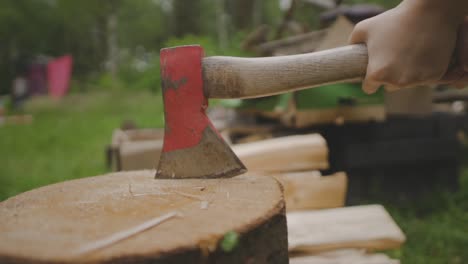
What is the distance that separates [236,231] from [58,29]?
17.0 m

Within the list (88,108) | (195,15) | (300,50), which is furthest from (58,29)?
(300,50)

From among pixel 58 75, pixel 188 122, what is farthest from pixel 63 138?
pixel 58 75

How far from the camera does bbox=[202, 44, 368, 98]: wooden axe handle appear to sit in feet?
3.81

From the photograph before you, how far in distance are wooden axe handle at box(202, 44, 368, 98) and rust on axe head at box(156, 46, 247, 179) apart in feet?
0.15

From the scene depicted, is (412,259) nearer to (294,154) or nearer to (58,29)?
(294,154)

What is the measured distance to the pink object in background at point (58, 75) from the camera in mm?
10298

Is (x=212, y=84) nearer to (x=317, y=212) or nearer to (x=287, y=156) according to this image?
(x=287, y=156)

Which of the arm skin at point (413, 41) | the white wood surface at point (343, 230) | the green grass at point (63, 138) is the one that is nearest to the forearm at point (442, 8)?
Answer: the arm skin at point (413, 41)

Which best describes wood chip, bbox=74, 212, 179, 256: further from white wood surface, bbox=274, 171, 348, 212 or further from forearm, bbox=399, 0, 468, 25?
white wood surface, bbox=274, 171, 348, 212

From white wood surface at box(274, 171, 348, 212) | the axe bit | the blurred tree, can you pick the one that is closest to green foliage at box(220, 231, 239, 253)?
the axe bit

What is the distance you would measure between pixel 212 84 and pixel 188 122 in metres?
0.14

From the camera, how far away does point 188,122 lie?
115 centimetres

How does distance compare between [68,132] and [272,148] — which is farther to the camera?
[68,132]

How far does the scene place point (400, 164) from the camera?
2.78 metres
